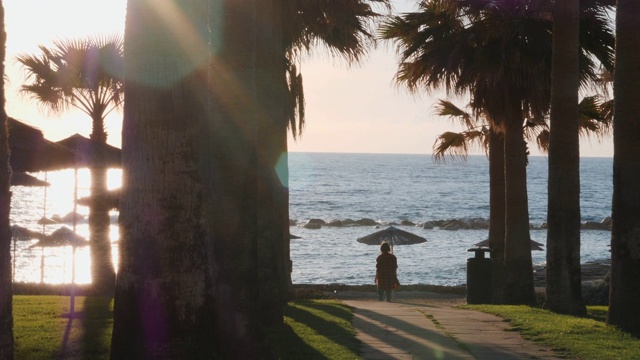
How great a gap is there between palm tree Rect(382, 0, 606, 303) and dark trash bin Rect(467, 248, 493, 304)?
107cm

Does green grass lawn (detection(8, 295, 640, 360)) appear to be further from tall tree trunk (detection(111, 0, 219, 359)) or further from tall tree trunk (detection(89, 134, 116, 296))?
tall tree trunk (detection(89, 134, 116, 296))

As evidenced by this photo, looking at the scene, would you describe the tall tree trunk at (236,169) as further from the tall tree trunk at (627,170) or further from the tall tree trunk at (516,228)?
the tall tree trunk at (516,228)

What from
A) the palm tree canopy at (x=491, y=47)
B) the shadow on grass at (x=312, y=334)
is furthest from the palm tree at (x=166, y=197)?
the palm tree canopy at (x=491, y=47)

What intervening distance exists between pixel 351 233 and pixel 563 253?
60520mm

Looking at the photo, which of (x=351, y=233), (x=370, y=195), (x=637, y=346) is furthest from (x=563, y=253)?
(x=370, y=195)

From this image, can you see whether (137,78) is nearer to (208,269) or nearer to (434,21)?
(208,269)

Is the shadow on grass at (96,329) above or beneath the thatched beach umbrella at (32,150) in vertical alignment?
beneath

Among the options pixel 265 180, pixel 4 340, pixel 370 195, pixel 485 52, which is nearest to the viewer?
pixel 4 340

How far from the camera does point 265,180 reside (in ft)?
43.3

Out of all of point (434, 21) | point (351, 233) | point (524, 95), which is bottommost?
point (351, 233)

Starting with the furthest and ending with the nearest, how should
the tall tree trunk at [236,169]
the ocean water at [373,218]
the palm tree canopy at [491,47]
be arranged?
the ocean water at [373,218] < the palm tree canopy at [491,47] < the tall tree trunk at [236,169]

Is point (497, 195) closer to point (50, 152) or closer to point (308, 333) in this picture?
point (308, 333)

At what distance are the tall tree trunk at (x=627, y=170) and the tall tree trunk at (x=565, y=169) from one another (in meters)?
2.35

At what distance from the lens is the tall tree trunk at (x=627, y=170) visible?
1303 cm
